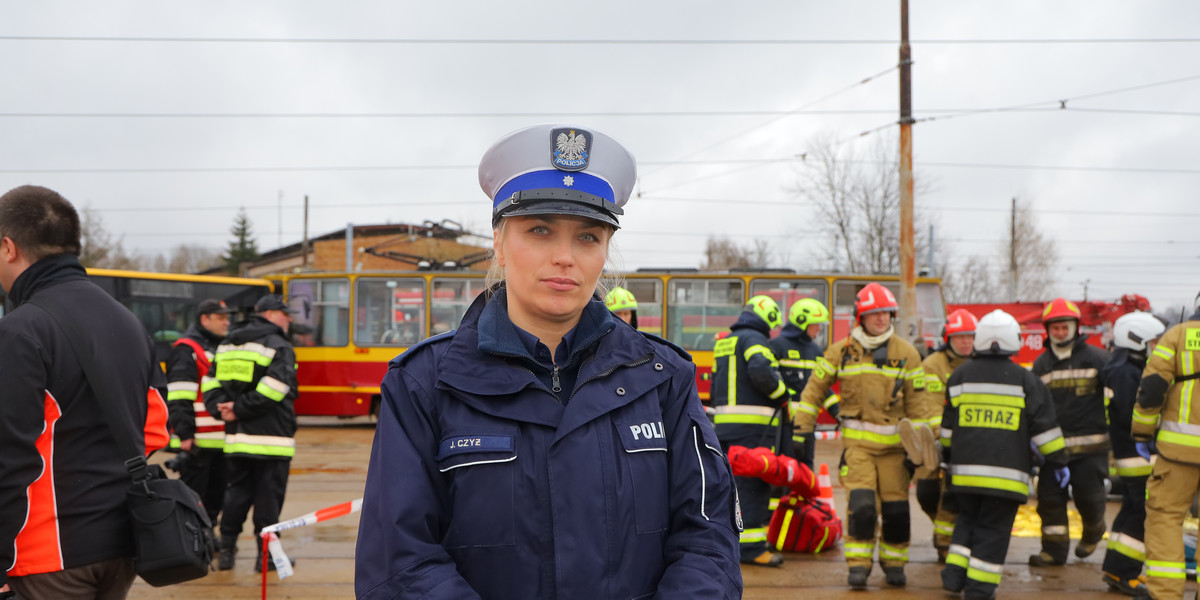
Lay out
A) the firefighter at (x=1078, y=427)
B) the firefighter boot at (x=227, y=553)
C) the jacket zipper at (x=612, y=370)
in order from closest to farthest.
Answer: the jacket zipper at (x=612, y=370) < the firefighter boot at (x=227, y=553) < the firefighter at (x=1078, y=427)

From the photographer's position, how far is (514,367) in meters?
1.88

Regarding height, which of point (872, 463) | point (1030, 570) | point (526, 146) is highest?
point (526, 146)

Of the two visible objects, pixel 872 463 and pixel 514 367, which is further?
pixel 872 463

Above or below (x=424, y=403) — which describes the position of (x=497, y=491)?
below

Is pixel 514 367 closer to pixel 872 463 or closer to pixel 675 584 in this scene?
pixel 675 584

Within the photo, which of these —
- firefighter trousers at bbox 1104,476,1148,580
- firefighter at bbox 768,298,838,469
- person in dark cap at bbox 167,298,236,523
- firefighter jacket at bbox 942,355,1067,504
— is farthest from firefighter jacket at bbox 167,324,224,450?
firefighter trousers at bbox 1104,476,1148,580

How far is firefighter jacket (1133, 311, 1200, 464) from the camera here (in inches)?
213

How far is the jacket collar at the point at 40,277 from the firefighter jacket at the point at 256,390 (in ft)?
11.7

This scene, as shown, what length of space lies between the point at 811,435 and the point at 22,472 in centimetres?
574

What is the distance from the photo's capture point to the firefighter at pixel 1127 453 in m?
6.27

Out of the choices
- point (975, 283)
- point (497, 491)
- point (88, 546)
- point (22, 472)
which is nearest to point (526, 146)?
point (497, 491)

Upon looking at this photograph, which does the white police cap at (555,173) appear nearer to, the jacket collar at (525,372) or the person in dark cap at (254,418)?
the jacket collar at (525,372)

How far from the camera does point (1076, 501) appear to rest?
7188 mm

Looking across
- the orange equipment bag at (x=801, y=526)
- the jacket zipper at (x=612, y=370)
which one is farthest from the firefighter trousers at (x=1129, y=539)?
the jacket zipper at (x=612, y=370)
